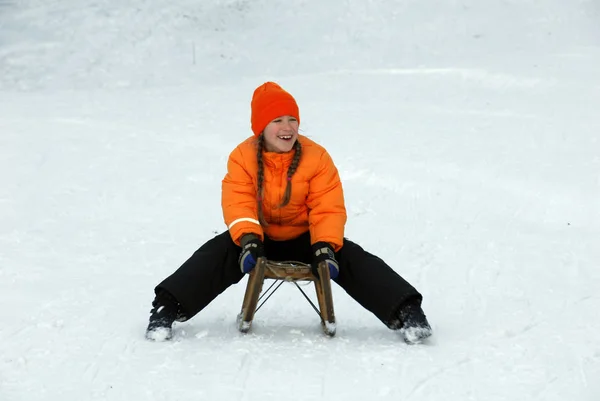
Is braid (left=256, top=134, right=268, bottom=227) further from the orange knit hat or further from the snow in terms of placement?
the snow

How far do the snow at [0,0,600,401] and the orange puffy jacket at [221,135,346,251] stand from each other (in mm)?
492

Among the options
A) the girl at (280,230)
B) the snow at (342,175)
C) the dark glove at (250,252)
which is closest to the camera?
the snow at (342,175)

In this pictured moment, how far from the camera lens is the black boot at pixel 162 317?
338 centimetres

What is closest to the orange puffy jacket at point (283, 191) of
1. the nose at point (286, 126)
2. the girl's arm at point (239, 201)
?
the girl's arm at point (239, 201)

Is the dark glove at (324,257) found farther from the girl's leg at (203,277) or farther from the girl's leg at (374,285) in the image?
the girl's leg at (203,277)

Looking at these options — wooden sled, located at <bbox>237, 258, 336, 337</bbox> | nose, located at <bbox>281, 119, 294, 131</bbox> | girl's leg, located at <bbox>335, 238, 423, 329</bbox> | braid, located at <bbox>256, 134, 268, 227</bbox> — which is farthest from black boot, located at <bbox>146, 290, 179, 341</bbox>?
nose, located at <bbox>281, 119, 294, 131</bbox>

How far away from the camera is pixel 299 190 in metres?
3.50

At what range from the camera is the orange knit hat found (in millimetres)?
3490

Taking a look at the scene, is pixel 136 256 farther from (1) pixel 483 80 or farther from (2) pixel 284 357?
(1) pixel 483 80

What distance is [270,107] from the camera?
11.5ft

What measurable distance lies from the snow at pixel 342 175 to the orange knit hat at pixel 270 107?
91 cm

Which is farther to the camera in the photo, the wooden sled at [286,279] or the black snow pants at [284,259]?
the black snow pants at [284,259]

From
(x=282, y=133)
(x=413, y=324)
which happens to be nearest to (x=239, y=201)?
(x=282, y=133)

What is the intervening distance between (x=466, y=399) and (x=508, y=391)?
17 cm
